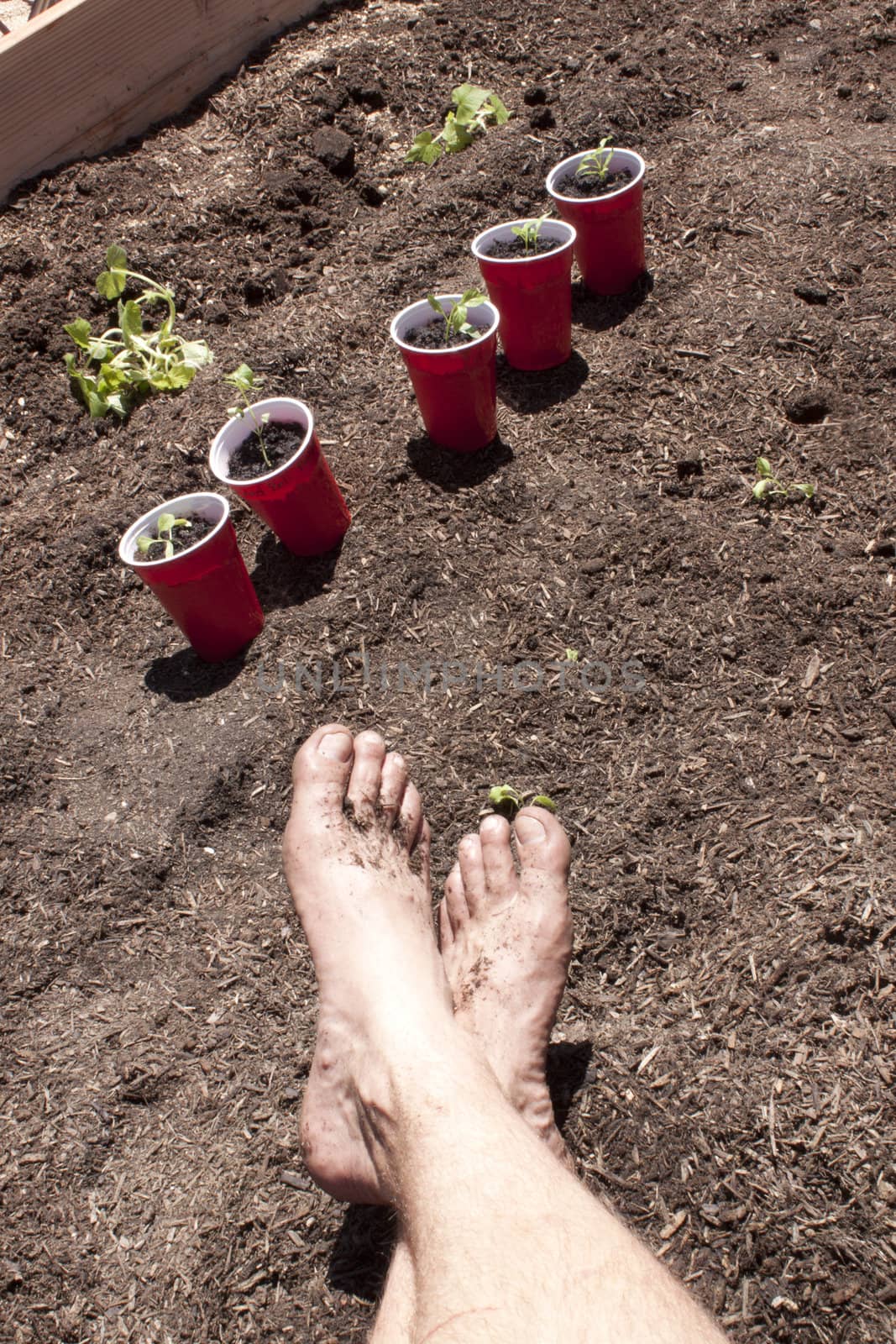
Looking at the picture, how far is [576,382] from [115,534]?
145 cm

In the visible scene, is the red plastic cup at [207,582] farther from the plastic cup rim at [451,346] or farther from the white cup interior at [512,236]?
the white cup interior at [512,236]

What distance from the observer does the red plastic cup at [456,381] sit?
252 cm

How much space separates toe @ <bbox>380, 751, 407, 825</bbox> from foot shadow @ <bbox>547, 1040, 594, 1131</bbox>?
0.57m

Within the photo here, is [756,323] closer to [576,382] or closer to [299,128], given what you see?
[576,382]

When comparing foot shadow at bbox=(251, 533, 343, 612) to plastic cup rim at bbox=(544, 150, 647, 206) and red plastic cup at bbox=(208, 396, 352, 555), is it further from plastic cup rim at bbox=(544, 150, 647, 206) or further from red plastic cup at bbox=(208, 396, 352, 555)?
plastic cup rim at bbox=(544, 150, 647, 206)

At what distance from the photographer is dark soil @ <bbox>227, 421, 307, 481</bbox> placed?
246cm

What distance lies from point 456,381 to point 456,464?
26 cm

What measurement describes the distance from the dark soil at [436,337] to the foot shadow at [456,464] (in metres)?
Answer: 0.29

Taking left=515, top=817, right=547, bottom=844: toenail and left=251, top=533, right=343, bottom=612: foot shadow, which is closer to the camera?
left=515, top=817, right=547, bottom=844: toenail

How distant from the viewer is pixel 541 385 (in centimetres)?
292

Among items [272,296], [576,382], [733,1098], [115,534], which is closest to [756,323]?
[576,382]

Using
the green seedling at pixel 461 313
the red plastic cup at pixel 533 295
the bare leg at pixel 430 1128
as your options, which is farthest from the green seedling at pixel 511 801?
the red plastic cup at pixel 533 295

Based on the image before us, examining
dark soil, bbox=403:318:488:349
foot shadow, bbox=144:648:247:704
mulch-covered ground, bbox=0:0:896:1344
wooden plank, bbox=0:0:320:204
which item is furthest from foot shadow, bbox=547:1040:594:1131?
wooden plank, bbox=0:0:320:204

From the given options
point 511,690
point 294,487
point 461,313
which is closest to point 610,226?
point 461,313
